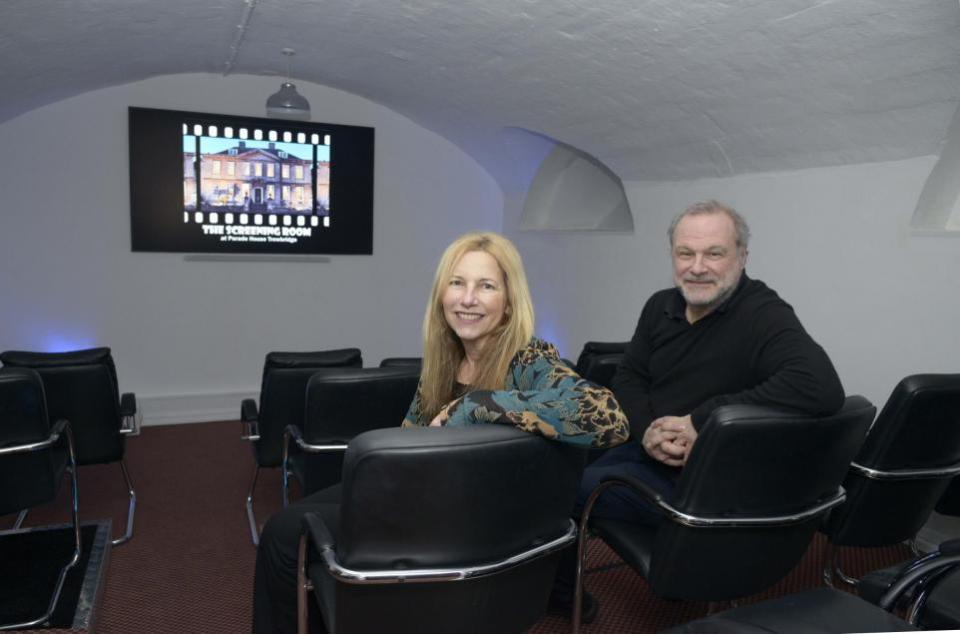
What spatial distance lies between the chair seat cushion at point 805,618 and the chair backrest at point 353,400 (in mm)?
1468

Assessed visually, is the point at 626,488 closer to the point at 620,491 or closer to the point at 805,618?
the point at 620,491

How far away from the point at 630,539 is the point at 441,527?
79 cm

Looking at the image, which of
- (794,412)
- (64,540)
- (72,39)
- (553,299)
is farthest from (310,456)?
(553,299)

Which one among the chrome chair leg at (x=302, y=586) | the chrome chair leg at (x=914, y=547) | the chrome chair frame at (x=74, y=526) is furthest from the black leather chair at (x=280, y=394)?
the chrome chair leg at (x=914, y=547)

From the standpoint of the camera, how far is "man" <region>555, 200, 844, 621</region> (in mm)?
1952

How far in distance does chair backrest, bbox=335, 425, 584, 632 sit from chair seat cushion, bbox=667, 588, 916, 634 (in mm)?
431

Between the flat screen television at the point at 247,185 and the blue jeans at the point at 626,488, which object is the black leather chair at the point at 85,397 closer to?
the blue jeans at the point at 626,488

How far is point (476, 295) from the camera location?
1.68m

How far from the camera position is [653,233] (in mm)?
4441

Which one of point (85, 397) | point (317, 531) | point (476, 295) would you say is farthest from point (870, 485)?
point (85, 397)

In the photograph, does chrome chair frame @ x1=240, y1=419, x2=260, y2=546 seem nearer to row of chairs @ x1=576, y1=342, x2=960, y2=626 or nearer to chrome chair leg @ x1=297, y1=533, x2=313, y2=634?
chrome chair leg @ x1=297, y1=533, x2=313, y2=634

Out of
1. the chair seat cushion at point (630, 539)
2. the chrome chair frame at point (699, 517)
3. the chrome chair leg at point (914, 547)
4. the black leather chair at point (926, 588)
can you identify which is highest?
the black leather chair at point (926, 588)

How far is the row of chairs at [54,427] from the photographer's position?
2213 millimetres

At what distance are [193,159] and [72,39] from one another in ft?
5.26
